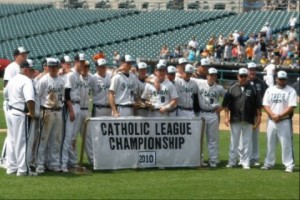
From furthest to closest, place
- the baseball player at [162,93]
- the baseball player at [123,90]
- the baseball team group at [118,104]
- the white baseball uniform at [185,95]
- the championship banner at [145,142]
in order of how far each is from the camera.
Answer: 1. the white baseball uniform at [185,95]
2. the baseball player at [162,93]
3. the baseball player at [123,90]
4. the championship banner at [145,142]
5. the baseball team group at [118,104]

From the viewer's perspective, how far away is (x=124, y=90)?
1307 cm

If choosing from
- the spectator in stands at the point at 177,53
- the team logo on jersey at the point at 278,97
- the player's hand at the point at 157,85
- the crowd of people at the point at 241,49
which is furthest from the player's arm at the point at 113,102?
the spectator in stands at the point at 177,53

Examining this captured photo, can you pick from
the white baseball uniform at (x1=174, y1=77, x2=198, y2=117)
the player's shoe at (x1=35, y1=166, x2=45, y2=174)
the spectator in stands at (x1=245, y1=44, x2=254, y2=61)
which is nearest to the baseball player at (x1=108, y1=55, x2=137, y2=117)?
the white baseball uniform at (x1=174, y1=77, x2=198, y2=117)

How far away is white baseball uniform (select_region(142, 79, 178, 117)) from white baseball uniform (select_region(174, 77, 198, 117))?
0.22 meters

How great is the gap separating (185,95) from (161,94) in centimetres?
50

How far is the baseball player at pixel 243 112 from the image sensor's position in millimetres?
13305

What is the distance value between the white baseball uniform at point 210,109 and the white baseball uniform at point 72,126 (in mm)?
2116

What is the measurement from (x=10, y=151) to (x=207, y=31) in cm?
2596

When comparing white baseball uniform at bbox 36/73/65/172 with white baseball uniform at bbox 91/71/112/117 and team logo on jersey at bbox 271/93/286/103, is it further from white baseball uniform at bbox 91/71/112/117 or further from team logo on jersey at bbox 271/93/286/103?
team logo on jersey at bbox 271/93/286/103

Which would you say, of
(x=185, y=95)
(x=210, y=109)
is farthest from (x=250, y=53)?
(x=185, y=95)

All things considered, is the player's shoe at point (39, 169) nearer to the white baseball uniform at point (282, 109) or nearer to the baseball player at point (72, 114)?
the baseball player at point (72, 114)

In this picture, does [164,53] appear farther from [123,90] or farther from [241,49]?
[123,90]

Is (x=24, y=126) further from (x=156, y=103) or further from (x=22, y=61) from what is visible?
(x=156, y=103)

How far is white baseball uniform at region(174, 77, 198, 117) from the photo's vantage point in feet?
44.3
